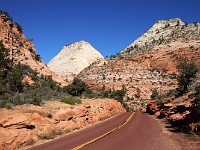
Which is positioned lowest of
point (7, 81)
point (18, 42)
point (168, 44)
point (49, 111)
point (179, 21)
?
point (49, 111)

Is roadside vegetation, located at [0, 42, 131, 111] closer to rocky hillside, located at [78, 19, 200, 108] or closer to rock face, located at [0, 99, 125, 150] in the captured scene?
rock face, located at [0, 99, 125, 150]

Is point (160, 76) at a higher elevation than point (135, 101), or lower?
higher

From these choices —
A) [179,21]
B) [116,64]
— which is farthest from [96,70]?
[179,21]

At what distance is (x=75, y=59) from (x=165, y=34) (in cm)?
5906

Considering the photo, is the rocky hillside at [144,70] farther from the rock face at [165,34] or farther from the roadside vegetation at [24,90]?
the roadside vegetation at [24,90]

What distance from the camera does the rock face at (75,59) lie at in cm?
13357

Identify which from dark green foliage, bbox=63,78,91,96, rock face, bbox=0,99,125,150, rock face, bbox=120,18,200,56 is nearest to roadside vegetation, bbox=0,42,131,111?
dark green foliage, bbox=63,78,91,96

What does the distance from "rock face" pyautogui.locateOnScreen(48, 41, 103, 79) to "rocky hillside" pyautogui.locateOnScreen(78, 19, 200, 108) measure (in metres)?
40.8

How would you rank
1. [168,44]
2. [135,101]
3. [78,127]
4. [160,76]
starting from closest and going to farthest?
[78,127]
[135,101]
[160,76]
[168,44]

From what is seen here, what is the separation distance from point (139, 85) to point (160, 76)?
11.3 meters

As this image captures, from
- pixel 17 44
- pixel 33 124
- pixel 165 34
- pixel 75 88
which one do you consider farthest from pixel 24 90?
pixel 165 34

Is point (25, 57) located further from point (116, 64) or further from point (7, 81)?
point (116, 64)

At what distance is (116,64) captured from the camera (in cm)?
8525

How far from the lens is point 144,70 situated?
268ft
